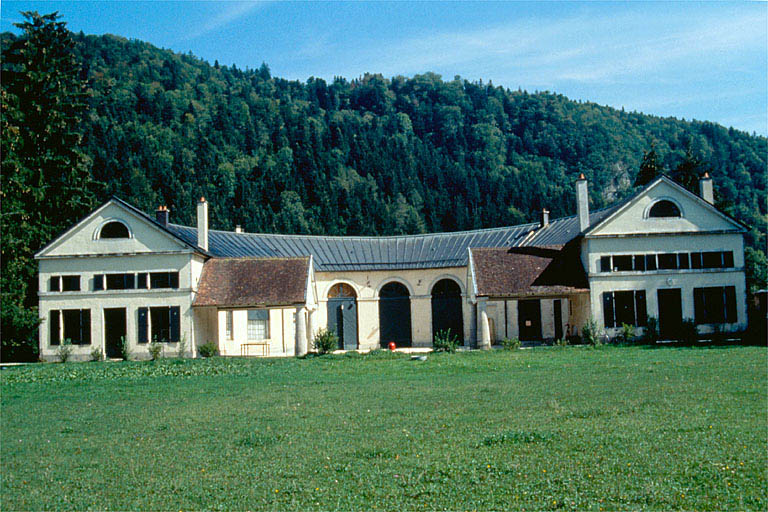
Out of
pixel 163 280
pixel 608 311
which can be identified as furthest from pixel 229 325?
pixel 608 311

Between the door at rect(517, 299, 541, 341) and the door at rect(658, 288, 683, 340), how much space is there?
6.01 meters

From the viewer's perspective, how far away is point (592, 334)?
29.2 m

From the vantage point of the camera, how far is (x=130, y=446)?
34.4ft

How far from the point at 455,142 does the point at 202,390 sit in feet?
318

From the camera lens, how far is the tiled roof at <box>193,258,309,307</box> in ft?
99.1

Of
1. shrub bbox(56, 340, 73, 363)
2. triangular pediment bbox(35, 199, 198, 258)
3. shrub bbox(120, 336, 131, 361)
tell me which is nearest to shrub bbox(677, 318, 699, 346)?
triangular pediment bbox(35, 199, 198, 258)

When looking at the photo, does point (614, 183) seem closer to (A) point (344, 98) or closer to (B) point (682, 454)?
(A) point (344, 98)

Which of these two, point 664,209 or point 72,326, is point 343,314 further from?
point 664,209

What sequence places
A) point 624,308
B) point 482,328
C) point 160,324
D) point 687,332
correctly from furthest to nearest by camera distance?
point 160,324
point 624,308
point 482,328
point 687,332

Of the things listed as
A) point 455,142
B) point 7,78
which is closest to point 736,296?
point 7,78

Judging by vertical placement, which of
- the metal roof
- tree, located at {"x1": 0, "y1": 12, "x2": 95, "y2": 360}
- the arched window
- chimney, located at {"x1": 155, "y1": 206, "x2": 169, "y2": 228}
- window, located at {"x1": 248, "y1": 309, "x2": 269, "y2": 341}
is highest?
tree, located at {"x1": 0, "y1": 12, "x2": 95, "y2": 360}

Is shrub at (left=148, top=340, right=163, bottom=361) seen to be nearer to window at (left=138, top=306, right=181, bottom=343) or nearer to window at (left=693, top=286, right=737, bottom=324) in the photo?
window at (left=138, top=306, right=181, bottom=343)

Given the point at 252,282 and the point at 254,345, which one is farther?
the point at 254,345

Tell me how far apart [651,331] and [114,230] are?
23861 millimetres
